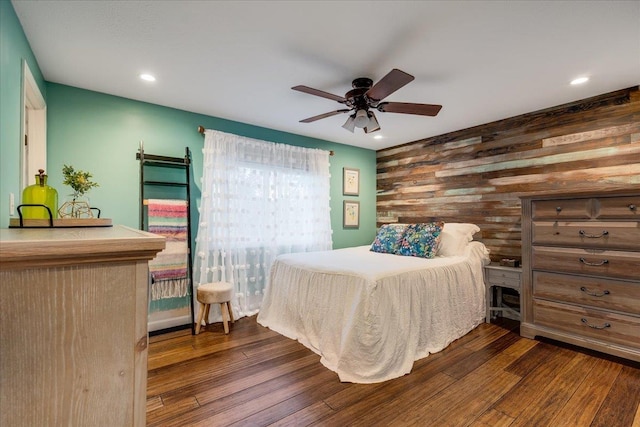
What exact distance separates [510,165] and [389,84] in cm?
228

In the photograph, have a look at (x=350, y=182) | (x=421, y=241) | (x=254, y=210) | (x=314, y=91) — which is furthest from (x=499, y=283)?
(x=254, y=210)

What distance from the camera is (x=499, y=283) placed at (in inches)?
128

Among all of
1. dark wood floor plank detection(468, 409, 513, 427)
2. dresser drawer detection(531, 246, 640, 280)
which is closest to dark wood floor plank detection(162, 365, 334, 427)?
dark wood floor plank detection(468, 409, 513, 427)

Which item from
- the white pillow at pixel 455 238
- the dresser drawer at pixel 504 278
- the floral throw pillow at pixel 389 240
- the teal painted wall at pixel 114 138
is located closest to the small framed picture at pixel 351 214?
the floral throw pillow at pixel 389 240

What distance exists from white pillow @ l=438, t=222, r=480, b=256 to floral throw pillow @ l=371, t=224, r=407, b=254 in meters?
0.48

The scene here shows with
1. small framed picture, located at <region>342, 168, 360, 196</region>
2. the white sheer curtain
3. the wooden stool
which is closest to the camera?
the wooden stool

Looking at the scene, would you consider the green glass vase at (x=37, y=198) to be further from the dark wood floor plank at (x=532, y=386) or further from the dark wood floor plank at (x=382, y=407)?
the dark wood floor plank at (x=532, y=386)

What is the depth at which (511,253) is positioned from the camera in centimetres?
351

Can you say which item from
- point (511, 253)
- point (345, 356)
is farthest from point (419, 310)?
point (511, 253)

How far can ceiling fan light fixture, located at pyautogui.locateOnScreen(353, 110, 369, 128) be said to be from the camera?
2.53 m

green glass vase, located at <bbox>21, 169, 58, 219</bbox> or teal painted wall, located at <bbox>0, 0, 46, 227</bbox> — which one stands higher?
teal painted wall, located at <bbox>0, 0, 46, 227</bbox>

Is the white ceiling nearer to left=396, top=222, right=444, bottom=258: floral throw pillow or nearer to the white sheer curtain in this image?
the white sheer curtain

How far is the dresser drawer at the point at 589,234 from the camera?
7.67ft

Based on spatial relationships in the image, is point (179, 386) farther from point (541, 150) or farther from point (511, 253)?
point (541, 150)
